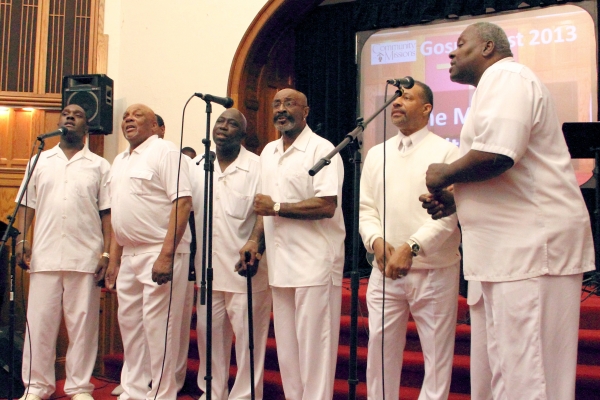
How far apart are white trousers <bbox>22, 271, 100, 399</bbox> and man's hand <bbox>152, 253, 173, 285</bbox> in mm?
727

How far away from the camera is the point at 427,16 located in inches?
241

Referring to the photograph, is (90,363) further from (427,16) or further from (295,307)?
(427,16)

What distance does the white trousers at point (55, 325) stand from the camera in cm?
407

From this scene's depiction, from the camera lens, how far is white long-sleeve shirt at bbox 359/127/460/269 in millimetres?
2924

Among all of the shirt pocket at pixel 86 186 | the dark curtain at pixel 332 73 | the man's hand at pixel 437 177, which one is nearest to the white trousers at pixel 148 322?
the shirt pocket at pixel 86 186

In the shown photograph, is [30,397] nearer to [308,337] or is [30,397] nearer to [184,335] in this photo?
[184,335]

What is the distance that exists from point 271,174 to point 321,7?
147 inches

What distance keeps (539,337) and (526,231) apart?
0.33m

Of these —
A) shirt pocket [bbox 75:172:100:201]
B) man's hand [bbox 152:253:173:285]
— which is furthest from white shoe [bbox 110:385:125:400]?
shirt pocket [bbox 75:172:100:201]

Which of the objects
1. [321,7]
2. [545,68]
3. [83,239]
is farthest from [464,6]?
[83,239]

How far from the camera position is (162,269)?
3.60 m

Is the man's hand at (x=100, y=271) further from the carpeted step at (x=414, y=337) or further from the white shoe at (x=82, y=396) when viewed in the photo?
the carpeted step at (x=414, y=337)

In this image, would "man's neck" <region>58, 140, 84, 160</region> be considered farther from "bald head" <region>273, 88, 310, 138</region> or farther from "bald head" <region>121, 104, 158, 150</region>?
"bald head" <region>273, 88, 310, 138</region>

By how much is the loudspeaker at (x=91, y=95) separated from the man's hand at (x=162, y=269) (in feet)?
8.82
